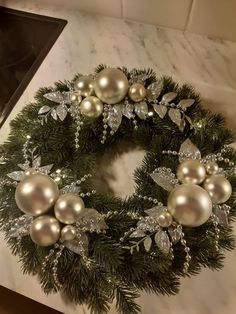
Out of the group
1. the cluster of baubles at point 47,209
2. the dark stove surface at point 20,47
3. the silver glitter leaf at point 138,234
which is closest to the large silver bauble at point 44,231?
the cluster of baubles at point 47,209

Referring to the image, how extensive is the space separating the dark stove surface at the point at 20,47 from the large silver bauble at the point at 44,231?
12.7 inches

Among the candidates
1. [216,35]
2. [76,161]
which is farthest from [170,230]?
[216,35]

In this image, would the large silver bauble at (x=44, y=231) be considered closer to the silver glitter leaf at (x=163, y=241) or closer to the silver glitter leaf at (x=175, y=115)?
the silver glitter leaf at (x=163, y=241)

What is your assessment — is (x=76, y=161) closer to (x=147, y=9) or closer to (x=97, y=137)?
(x=97, y=137)

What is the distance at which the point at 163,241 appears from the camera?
51 cm

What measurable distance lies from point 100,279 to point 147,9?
0.59 m

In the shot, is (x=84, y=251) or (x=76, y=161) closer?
(x=84, y=251)

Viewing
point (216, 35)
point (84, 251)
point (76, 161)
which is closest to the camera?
point (84, 251)

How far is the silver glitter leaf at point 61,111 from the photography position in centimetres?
65

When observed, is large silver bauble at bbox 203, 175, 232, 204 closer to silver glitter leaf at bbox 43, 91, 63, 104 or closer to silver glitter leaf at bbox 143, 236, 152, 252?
silver glitter leaf at bbox 143, 236, 152, 252

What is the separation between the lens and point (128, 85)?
2.12 feet

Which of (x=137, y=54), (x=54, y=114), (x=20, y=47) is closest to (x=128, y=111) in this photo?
(x=54, y=114)

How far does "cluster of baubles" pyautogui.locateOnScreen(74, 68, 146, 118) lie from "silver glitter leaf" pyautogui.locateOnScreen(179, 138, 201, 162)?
0.12 meters

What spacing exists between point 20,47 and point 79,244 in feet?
1.79
